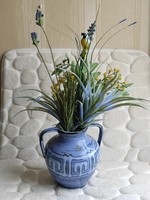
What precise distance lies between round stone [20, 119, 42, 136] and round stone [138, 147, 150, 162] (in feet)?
1.39

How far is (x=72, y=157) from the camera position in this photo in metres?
1.09

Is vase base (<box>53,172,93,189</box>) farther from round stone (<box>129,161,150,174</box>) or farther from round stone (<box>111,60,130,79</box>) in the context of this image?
round stone (<box>111,60,130,79</box>)

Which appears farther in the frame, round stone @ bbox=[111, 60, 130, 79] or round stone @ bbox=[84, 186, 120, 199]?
round stone @ bbox=[111, 60, 130, 79]

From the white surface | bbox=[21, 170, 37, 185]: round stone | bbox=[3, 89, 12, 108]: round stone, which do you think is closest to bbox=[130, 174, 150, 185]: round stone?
the white surface

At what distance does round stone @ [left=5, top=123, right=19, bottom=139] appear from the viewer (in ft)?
4.71

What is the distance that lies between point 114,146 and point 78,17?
0.56m

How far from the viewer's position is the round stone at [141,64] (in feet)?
4.66

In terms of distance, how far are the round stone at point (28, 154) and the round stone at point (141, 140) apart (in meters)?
0.40

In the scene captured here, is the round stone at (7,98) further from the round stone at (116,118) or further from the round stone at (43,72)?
the round stone at (116,118)

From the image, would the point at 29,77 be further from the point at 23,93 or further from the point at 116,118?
the point at 116,118

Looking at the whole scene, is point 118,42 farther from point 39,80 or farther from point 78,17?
point 39,80

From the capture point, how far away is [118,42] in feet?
4.80

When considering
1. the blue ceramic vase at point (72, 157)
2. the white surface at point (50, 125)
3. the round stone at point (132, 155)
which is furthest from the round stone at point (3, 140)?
Answer: the round stone at point (132, 155)

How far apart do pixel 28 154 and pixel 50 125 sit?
148mm
